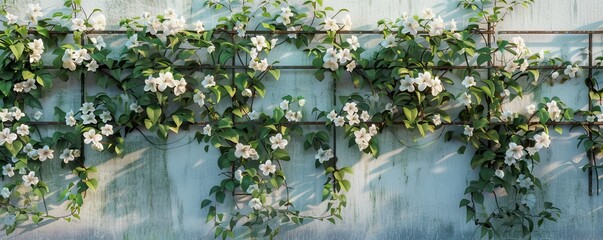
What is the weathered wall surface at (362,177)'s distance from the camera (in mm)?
2836

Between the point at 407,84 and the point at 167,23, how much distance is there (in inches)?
41.8

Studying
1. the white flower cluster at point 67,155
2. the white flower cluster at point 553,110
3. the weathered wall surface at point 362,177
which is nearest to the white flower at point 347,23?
the weathered wall surface at point 362,177

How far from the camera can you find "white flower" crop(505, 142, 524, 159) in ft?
8.95

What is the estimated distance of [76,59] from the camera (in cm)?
270

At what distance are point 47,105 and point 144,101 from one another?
0.46m

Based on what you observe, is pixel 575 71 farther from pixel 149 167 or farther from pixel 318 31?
pixel 149 167

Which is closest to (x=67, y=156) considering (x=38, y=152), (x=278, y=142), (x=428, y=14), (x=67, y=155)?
(x=67, y=155)

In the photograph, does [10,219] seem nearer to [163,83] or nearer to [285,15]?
[163,83]

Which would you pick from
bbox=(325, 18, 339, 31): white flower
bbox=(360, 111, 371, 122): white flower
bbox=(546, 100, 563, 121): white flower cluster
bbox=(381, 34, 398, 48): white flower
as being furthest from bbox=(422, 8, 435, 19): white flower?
bbox=(546, 100, 563, 121): white flower cluster

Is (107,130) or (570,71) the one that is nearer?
(107,130)

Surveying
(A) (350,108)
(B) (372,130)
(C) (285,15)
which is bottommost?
(B) (372,130)

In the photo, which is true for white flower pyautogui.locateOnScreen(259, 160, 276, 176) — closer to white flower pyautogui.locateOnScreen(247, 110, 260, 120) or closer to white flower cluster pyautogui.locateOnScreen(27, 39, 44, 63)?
white flower pyautogui.locateOnScreen(247, 110, 260, 120)

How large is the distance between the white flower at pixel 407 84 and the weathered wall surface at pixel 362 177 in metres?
0.24

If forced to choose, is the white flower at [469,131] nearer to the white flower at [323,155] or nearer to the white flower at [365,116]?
the white flower at [365,116]
